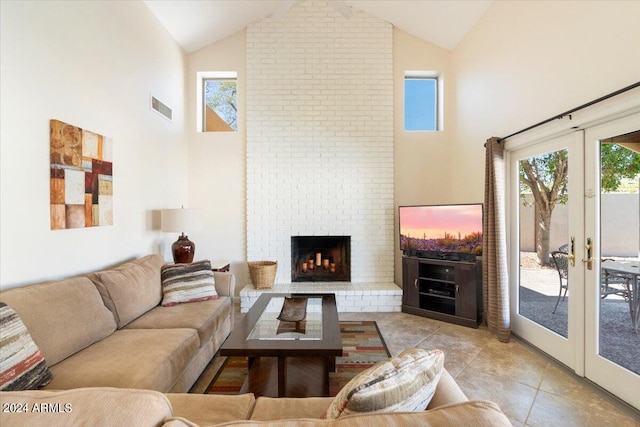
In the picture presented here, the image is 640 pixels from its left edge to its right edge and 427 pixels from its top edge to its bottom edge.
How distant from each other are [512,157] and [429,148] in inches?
54.4

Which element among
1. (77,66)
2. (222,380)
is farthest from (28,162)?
(222,380)

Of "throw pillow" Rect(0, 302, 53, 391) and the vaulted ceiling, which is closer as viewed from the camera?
"throw pillow" Rect(0, 302, 53, 391)

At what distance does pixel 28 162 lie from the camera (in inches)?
74.2

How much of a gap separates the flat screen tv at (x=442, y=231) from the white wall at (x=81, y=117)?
3.02 meters

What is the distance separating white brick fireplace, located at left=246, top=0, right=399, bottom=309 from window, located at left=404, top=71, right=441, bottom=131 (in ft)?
1.16

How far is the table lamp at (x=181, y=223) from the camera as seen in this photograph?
322 centimetres

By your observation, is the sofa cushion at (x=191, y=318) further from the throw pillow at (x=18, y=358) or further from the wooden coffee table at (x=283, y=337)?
the throw pillow at (x=18, y=358)

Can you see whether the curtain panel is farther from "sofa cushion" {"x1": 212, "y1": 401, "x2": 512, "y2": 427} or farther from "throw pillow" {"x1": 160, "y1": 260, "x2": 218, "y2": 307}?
"throw pillow" {"x1": 160, "y1": 260, "x2": 218, "y2": 307}

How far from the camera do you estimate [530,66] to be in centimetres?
272

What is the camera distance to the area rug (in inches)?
85.6

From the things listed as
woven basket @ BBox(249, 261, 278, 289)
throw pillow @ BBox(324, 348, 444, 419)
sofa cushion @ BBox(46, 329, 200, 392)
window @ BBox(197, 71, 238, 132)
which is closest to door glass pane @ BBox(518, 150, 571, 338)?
throw pillow @ BBox(324, 348, 444, 419)

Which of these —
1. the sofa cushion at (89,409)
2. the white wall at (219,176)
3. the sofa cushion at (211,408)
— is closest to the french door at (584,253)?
the sofa cushion at (211,408)

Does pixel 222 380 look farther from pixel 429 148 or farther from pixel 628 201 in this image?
pixel 429 148

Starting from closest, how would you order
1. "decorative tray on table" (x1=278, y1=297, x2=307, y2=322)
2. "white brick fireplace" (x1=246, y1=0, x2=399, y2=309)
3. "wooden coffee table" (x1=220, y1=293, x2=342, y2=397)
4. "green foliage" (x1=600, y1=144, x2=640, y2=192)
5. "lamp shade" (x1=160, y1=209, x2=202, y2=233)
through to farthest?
"wooden coffee table" (x1=220, y1=293, x2=342, y2=397) → "green foliage" (x1=600, y1=144, x2=640, y2=192) → "decorative tray on table" (x1=278, y1=297, x2=307, y2=322) → "lamp shade" (x1=160, y1=209, x2=202, y2=233) → "white brick fireplace" (x1=246, y1=0, x2=399, y2=309)
